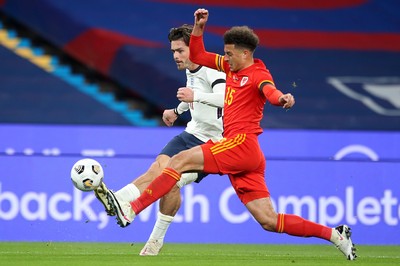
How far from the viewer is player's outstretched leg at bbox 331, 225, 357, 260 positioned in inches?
339

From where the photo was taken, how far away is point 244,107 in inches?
332

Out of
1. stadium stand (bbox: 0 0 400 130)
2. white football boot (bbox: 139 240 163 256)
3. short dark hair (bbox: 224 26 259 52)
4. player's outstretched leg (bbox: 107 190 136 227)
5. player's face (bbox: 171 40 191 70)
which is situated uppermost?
stadium stand (bbox: 0 0 400 130)

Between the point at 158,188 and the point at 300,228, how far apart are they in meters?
1.21

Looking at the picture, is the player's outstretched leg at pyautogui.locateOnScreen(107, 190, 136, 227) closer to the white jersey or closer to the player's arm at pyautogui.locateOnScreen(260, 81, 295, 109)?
the player's arm at pyautogui.locateOnScreen(260, 81, 295, 109)

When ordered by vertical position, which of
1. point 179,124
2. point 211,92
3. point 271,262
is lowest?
point 271,262

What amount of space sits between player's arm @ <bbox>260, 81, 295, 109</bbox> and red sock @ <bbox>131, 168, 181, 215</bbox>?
3.13 feet

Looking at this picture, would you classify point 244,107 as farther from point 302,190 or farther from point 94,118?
point 94,118

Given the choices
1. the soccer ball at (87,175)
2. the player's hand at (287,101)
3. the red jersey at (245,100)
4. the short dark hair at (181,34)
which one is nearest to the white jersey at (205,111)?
the short dark hair at (181,34)

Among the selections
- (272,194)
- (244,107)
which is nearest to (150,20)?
(272,194)

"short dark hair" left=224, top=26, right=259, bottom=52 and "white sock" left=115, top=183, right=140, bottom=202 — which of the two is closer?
"short dark hair" left=224, top=26, right=259, bottom=52

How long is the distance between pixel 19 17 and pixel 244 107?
10.9 m

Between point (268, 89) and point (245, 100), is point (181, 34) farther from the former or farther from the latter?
point (268, 89)

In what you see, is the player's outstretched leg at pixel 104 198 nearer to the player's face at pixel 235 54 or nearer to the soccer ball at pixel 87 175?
the soccer ball at pixel 87 175

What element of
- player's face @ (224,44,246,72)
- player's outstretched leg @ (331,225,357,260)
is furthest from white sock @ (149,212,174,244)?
player's face @ (224,44,246,72)
